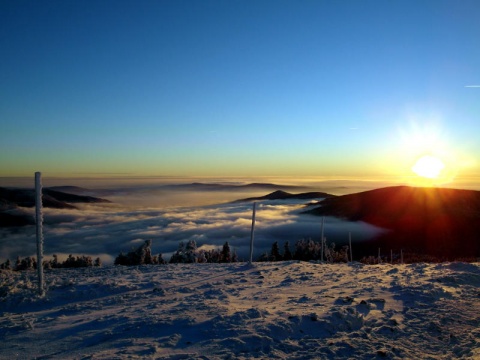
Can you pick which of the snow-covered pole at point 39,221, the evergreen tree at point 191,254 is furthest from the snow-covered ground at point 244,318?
the evergreen tree at point 191,254

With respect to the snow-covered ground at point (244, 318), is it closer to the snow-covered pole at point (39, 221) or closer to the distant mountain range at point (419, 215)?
the snow-covered pole at point (39, 221)

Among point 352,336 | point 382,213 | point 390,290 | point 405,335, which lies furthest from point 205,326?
point 382,213

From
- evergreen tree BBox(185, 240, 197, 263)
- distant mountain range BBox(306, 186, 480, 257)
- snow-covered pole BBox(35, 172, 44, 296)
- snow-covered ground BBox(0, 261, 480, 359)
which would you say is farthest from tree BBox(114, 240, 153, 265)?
distant mountain range BBox(306, 186, 480, 257)

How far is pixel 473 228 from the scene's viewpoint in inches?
4424

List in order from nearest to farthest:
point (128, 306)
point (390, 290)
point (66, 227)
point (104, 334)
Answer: point (104, 334) < point (128, 306) < point (390, 290) < point (66, 227)

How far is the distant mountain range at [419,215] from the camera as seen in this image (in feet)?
347

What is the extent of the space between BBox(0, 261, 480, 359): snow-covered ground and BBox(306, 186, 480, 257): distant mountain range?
92.8 meters

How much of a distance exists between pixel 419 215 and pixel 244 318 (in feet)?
480

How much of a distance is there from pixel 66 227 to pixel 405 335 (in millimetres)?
171523

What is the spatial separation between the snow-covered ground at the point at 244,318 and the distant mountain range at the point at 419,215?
92847 millimetres

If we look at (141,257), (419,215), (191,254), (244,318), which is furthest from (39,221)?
(419,215)

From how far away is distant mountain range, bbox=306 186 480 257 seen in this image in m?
106

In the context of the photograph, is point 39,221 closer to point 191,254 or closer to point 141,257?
point 191,254

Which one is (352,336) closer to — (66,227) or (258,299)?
(258,299)
